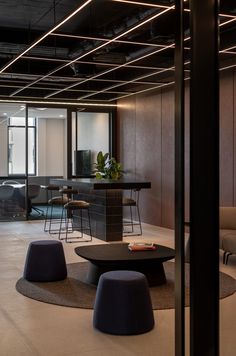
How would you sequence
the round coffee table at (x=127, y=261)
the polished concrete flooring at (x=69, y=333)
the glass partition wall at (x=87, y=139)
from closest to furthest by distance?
the polished concrete flooring at (x=69, y=333) < the round coffee table at (x=127, y=261) < the glass partition wall at (x=87, y=139)

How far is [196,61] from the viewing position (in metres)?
2.23

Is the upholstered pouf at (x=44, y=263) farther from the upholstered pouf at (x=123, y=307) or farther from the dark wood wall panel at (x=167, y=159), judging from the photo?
the dark wood wall panel at (x=167, y=159)

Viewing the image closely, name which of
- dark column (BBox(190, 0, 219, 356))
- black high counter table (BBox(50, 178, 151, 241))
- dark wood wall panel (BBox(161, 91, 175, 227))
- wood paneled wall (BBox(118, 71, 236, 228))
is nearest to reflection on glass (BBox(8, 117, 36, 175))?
wood paneled wall (BBox(118, 71, 236, 228))

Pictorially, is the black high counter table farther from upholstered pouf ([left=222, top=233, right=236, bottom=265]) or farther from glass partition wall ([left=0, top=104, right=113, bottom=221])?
glass partition wall ([left=0, top=104, right=113, bottom=221])

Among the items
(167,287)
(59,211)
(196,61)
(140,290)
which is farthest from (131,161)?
(196,61)

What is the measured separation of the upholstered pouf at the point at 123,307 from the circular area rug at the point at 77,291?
2.16 feet

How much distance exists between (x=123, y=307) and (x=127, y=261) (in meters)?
1.23

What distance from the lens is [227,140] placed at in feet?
27.3

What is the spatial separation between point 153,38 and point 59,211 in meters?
7.64

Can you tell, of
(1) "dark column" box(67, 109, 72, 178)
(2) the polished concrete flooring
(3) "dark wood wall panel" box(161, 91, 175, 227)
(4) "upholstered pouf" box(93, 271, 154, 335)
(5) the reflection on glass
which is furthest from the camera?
(5) the reflection on glass

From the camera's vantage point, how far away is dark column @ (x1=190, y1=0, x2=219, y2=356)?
223cm

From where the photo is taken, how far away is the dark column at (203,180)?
2.23m

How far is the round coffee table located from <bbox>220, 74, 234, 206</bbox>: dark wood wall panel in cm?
301

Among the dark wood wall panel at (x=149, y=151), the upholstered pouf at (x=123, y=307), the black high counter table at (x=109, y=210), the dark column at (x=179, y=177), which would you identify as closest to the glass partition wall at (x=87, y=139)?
the dark wood wall panel at (x=149, y=151)
